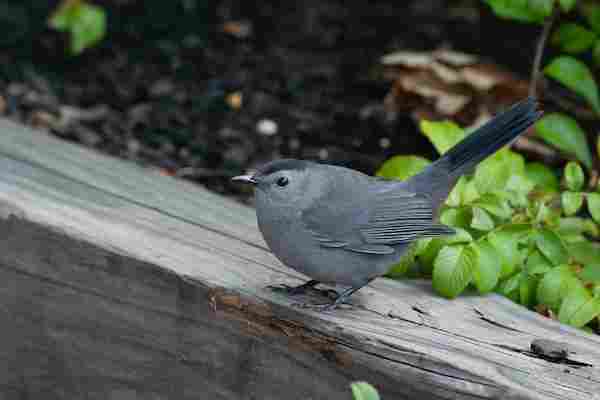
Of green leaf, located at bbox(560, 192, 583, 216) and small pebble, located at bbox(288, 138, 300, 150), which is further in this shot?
small pebble, located at bbox(288, 138, 300, 150)

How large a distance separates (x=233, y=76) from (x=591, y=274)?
9.26ft

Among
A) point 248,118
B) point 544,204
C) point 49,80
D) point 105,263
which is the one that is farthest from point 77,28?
point 544,204

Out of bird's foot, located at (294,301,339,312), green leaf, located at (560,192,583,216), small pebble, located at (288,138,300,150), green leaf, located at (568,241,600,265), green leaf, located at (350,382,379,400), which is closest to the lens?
green leaf, located at (350,382,379,400)

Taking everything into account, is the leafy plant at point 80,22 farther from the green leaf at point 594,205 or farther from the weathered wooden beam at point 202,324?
the green leaf at point 594,205

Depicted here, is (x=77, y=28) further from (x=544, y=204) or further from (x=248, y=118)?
(x=544, y=204)

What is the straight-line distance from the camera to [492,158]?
3189mm

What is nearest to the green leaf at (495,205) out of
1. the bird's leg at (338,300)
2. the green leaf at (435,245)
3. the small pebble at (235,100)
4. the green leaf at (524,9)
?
the green leaf at (435,245)

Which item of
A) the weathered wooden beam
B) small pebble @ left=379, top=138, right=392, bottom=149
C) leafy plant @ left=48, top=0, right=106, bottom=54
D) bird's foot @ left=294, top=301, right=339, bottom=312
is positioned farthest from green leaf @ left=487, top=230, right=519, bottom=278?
A: leafy plant @ left=48, top=0, right=106, bottom=54

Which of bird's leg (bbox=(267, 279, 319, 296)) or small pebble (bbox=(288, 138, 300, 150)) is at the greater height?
small pebble (bbox=(288, 138, 300, 150))

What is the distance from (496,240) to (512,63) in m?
2.45

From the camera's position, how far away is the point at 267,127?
15.9ft

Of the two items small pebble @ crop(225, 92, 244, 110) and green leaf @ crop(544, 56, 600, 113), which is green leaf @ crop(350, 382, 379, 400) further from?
small pebble @ crop(225, 92, 244, 110)

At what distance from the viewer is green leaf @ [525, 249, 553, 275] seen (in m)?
2.98

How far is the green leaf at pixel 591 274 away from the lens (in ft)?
9.82
